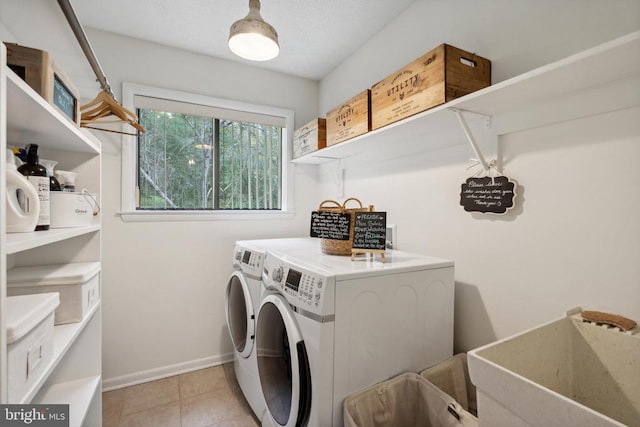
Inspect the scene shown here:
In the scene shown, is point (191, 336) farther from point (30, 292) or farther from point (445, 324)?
point (445, 324)

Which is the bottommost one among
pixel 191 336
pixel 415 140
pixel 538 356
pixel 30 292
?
pixel 191 336

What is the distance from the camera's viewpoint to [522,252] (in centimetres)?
129

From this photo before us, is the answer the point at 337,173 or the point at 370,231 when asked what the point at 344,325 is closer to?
the point at 370,231

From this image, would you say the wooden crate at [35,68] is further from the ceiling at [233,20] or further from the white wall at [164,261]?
the white wall at [164,261]

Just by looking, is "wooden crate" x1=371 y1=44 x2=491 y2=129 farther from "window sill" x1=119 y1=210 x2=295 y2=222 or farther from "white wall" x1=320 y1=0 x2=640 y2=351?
"window sill" x1=119 y1=210 x2=295 y2=222

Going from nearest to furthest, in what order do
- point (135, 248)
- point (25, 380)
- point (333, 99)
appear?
point (25, 380) → point (135, 248) → point (333, 99)

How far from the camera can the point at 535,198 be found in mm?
1240

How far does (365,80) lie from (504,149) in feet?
4.19

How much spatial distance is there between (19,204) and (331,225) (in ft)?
4.01

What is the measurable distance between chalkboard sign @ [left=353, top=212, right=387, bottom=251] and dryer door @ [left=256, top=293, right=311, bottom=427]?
1.56 ft

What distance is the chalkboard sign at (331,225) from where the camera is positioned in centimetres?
158

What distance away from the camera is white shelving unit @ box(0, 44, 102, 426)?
83 cm

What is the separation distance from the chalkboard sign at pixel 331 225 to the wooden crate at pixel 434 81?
56 centimetres

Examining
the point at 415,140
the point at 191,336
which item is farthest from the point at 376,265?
the point at 191,336
